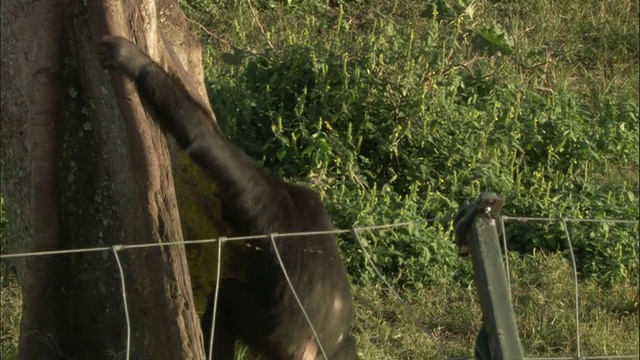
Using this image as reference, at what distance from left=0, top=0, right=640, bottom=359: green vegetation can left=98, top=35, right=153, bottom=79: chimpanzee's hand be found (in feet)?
5.84

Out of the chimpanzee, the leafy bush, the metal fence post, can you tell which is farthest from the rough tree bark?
the leafy bush

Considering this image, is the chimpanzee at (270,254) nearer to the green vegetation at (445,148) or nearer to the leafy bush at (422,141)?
the green vegetation at (445,148)

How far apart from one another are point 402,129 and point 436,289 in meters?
1.24

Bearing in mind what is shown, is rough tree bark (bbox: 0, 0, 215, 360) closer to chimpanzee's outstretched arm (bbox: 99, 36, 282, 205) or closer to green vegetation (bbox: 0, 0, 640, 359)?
chimpanzee's outstretched arm (bbox: 99, 36, 282, 205)

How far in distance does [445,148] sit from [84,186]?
294 centimetres

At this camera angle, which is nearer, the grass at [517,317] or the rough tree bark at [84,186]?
the rough tree bark at [84,186]

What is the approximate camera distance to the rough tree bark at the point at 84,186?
11.3 ft

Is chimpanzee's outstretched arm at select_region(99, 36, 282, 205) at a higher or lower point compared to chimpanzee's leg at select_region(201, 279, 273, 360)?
higher

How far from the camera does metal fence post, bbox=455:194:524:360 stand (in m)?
2.75

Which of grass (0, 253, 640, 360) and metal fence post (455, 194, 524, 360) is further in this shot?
grass (0, 253, 640, 360)

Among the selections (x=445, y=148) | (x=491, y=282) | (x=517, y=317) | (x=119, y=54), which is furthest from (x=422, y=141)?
(x=491, y=282)

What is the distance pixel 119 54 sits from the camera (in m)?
3.57

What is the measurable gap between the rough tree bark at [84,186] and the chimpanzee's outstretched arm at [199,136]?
12 centimetres

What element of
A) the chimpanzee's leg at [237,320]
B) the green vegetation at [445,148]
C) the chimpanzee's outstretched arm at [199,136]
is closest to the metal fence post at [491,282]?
the chimpanzee's outstretched arm at [199,136]
